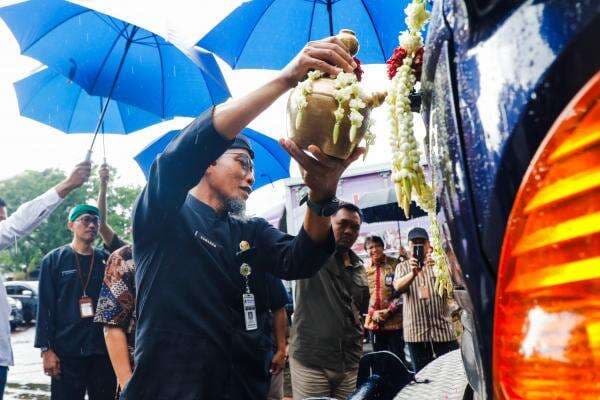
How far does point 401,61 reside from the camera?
1.00 metres

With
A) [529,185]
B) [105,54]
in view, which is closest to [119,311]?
[105,54]

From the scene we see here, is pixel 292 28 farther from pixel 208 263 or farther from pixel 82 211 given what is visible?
pixel 208 263

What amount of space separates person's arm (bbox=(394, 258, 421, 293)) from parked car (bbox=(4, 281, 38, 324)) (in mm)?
15068

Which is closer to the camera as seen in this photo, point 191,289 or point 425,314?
point 191,289

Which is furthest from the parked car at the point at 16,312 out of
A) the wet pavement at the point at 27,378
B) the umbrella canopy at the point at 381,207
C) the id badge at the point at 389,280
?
the id badge at the point at 389,280

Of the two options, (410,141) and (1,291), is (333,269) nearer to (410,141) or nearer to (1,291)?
(1,291)

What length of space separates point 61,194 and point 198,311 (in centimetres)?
250

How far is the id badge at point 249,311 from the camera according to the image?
221 cm

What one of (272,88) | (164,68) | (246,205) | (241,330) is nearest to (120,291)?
(246,205)

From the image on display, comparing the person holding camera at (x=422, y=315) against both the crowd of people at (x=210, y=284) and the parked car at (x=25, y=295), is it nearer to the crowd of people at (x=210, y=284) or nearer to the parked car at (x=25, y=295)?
the crowd of people at (x=210, y=284)

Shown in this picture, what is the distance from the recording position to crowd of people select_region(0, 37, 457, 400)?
1803mm

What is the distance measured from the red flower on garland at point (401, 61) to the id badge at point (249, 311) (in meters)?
1.43

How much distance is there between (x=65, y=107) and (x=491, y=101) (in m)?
6.24

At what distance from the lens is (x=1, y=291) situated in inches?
151
